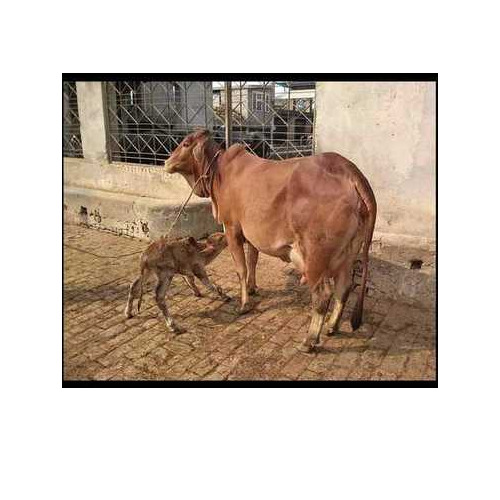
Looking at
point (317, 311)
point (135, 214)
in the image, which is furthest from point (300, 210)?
point (135, 214)

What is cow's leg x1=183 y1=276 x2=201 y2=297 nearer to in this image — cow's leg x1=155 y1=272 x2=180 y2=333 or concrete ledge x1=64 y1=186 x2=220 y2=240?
cow's leg x1=155 y1=272 x2=180 y2=333

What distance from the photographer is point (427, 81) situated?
11.0 feet

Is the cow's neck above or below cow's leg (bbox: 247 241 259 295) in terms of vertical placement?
above

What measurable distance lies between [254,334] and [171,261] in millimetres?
1043

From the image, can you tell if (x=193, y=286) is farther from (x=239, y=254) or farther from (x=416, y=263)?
(x=416, y=263)

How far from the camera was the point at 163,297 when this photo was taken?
3.85 metres

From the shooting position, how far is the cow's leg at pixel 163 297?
3842 mm

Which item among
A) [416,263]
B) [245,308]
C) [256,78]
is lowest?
[245,308]

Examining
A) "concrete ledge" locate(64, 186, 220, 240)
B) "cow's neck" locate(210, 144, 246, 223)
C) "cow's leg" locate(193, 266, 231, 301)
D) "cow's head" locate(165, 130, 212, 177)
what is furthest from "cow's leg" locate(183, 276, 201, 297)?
"concrete ledge" locate(64, 186, 220, 240)

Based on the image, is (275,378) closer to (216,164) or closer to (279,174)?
(279,174)

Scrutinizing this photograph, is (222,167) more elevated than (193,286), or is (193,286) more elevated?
(222,167)

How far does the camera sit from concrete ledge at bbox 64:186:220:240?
6223 mm

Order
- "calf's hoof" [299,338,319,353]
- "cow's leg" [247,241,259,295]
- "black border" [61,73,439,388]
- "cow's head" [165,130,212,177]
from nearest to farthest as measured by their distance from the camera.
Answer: "black border" [61,73,439,388] → "calf's hoof" [299,338,319,353] → "cow's head" [165,130,212,177] → "cow's leg" [247,241,259,295]

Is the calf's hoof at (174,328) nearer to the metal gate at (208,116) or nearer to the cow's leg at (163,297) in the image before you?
the cow's leg at (163,297)
